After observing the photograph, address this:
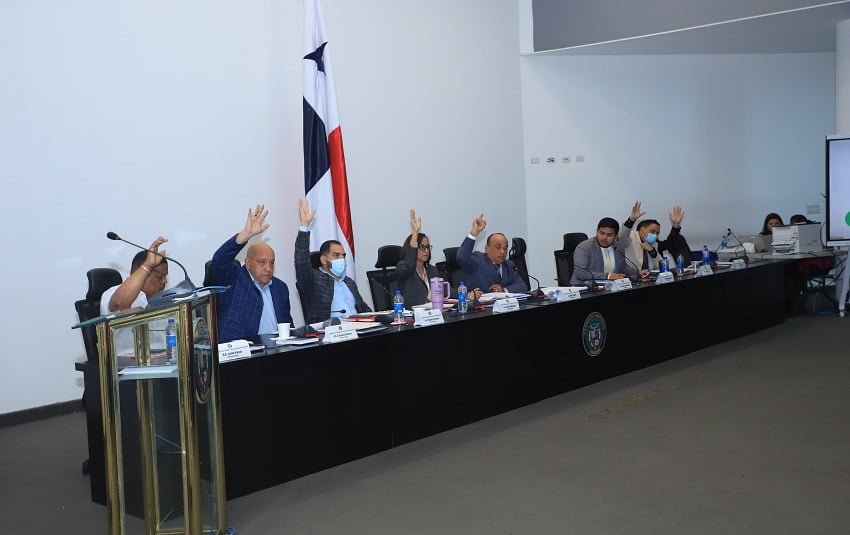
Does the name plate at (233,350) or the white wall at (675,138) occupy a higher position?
the white wall at (675,138)

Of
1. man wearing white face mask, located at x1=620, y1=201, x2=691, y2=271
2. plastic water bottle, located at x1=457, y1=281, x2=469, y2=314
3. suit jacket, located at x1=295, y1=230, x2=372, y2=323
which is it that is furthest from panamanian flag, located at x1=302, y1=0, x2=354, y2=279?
man wearing white face mask, located at x1=620, y1=201, x2=691, y2=271

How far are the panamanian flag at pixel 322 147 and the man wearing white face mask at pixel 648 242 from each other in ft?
7.70

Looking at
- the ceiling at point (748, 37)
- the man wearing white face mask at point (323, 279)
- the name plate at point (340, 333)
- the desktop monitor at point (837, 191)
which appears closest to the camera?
the name plate at point (340, 333)

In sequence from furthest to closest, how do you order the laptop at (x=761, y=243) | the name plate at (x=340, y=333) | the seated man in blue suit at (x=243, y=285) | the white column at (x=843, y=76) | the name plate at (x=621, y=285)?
the laptop at (x=761, y=243) < the white column at (x=843, y=76) < the name plate at (x=621, y=285) < the seated man in blue suit at (x=243, y=285) < the name plate at (x=340, y=333)

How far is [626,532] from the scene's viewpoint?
2969 mm

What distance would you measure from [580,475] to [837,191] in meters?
5.46

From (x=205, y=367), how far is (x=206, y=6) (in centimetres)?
384

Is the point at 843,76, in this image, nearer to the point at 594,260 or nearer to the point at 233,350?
the point at 594,260

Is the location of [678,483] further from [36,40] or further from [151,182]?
[36,40]

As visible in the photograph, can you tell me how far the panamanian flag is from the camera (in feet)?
20.1

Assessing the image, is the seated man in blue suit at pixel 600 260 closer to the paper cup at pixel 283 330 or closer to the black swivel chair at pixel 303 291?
the black swivel chair at pixel 303 291

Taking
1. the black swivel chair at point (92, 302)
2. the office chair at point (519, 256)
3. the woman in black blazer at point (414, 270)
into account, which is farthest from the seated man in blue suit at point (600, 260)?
the black swivel chair at point (92, 302)

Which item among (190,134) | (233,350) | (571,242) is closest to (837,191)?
(571,242)

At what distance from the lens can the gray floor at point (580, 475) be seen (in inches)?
123
